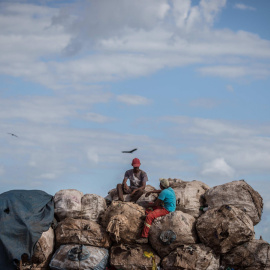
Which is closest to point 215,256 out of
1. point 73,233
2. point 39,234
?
point 73,233

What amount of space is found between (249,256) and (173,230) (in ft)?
5.19

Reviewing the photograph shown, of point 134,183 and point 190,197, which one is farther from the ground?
point 190,197

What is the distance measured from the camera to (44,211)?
10.1m

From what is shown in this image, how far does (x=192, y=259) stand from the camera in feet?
30.2

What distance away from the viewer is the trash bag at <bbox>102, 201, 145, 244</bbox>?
9.59 m

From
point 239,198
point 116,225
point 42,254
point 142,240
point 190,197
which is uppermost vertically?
point 239,198

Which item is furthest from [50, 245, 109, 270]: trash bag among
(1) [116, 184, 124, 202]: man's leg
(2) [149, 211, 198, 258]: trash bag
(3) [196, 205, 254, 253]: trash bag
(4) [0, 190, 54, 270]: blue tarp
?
(3) [196, 205, 254, 253]: trash bag

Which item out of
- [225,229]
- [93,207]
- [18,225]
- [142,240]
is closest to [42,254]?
[18,225]

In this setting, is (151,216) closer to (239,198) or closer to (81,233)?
(81,233)

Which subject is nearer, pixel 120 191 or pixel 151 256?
pixel 151 256

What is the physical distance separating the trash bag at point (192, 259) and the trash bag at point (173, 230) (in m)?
0.13

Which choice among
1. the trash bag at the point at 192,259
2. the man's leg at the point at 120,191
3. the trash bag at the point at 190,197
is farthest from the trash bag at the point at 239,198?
the man's leg at the point at 120,191

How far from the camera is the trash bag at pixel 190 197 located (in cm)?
1017

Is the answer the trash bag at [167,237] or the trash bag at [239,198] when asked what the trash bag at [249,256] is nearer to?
the trash bag at [239,198]
